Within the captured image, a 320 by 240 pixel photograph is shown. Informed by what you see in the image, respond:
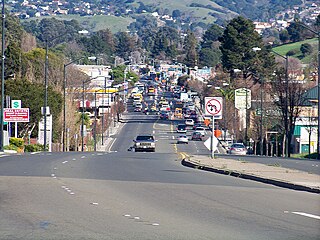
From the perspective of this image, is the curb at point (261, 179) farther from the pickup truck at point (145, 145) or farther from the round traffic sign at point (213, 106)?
the pickup truck at point (145, 145)

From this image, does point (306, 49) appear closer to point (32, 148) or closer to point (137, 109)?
point (137, 109)

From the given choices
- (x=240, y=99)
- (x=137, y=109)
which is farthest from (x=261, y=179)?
(x=137, y=109)

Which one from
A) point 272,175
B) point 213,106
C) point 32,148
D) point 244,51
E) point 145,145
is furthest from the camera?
point 244,51

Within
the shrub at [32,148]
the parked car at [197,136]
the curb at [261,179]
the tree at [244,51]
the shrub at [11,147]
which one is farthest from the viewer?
the tree at [244,51]

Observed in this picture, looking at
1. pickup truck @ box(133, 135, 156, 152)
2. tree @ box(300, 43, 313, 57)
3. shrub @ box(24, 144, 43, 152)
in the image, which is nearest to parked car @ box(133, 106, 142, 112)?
tree @ box(300, 43, 313, 57)

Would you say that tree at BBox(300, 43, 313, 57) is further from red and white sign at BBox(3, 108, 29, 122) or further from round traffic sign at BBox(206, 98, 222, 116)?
round traffic sign at BBox(206, 98, 222, 116)

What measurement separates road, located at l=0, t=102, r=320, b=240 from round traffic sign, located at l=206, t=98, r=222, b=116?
6.94m

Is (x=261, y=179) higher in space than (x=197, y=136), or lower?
higher

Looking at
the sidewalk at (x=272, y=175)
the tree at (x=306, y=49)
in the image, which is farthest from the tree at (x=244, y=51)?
the tree at (x=306, y=49)

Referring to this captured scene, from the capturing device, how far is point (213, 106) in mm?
34312

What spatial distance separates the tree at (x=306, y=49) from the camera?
192 meters

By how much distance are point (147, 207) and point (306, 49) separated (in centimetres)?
17947

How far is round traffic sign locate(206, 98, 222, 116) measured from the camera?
1348 inches

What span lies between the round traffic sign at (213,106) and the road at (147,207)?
6944mm
